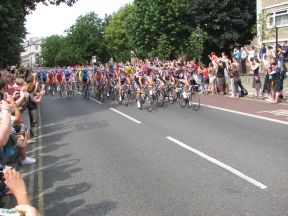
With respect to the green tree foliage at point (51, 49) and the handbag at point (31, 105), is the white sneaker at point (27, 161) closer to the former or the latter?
the handbag at point (31, 105)

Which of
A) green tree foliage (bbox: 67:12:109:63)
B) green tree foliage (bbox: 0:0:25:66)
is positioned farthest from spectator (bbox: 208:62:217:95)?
green tree foliage (bbox: 67:12:109:63)

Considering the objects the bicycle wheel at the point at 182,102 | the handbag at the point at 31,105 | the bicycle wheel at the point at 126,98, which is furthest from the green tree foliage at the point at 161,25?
the handbag at the point at 31,105

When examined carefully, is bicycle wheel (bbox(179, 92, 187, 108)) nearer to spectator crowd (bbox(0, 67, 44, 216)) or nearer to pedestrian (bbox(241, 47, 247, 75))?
spectator crowd (bbox(0, 67, 44, 216))

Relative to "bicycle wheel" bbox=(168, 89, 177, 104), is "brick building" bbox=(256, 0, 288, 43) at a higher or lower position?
higher

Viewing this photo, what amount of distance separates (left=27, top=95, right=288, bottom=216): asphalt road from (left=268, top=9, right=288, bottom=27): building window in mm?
22738

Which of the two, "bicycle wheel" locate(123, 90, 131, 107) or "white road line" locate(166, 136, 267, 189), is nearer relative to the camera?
"white road line" locate(166, 136, 267, 189)

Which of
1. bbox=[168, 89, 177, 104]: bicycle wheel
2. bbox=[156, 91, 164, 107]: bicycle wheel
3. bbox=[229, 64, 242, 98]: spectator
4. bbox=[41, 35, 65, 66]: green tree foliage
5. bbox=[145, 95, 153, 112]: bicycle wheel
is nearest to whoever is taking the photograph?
bbox=[145, 95, 153, 112]: bicycle wheel

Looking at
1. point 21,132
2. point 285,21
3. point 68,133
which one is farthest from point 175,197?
point 285,21

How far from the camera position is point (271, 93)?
59.9 ft

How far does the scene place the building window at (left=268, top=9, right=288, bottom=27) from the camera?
112ft

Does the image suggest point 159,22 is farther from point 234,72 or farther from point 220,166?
point 220,166

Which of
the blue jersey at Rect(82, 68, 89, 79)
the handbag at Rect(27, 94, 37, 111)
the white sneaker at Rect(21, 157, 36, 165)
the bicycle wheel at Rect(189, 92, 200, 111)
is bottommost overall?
the white sneaker at Rect(21, 157, 36, 165)

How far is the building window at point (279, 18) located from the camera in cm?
3425

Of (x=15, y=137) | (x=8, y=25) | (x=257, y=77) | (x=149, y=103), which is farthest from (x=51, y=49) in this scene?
(x=15, y=137)
